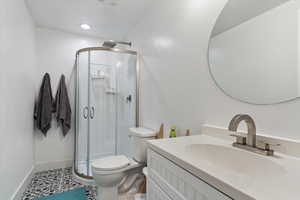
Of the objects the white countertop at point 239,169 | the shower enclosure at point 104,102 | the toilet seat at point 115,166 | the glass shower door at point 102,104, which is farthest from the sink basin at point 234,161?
the glass shower door at point 102,104

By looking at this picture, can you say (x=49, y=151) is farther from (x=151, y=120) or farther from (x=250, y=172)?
(x=250, y=172)

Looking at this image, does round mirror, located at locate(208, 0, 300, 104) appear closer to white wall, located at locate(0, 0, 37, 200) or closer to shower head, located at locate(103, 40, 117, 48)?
shower head, located at locate(103, 40, 117, 48)

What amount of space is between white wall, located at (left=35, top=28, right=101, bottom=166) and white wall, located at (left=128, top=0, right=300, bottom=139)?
1.52 meters

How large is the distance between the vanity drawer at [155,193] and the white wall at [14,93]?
4.24 feet

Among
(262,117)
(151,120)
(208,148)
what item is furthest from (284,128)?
(151,120)

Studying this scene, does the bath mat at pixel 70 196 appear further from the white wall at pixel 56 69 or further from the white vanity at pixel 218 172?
the white vanity at pixel 218 172

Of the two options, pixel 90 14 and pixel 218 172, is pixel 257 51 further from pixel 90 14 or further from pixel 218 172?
pixel 90 14

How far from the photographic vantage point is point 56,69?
2.77 m

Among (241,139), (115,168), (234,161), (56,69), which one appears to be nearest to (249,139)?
(241,139)

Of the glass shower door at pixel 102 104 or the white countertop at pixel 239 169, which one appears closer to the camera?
the white countertop at pixel 239 169

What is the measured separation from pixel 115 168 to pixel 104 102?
3.99ft

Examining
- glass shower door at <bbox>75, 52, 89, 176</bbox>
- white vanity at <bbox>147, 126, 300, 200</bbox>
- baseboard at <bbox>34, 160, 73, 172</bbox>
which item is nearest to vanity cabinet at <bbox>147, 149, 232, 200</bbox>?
white vanity at <bbox>147, 126, 300, 200</bbox>

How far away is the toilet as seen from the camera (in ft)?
5.43

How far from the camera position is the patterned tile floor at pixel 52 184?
1963 millimetres
